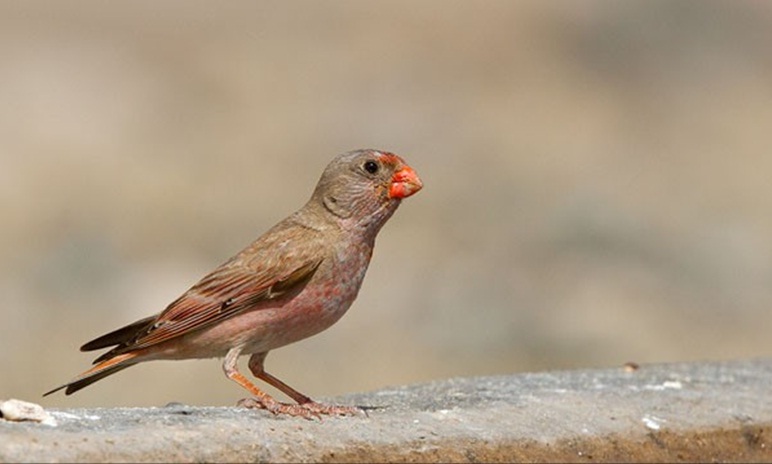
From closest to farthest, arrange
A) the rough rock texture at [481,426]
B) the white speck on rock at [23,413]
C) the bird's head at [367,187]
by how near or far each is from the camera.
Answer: the rough rock texture at [481,426] → the white speck on rock at [23,413] → the bird's head at [367,187]

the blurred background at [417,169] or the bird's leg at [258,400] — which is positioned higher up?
the blurred background at [417,169]

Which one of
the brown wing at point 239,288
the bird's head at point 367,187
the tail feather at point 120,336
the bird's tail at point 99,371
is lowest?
the bird's tail at point 99,371

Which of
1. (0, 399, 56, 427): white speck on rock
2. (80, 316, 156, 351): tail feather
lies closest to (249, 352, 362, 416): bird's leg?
(80, 316, 156, 351): tail feather

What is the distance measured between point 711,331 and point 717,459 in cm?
823

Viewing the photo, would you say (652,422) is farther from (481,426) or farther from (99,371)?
(99,371)

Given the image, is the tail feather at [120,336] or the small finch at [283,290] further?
the tail feather at [120,336]

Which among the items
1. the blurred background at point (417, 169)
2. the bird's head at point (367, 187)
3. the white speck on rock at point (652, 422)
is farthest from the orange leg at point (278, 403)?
the blurred background at point (417, 169)

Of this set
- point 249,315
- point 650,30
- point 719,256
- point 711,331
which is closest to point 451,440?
point 249,315

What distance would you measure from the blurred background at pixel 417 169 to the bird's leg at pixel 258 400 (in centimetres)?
556

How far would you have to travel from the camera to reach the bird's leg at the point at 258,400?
568 centimetres

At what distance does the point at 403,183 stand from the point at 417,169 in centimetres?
1138

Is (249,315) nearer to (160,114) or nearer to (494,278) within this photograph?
(494,278)

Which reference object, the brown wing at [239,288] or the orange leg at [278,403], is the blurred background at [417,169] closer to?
the brown wing at [239,288]

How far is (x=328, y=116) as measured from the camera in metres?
19.0
